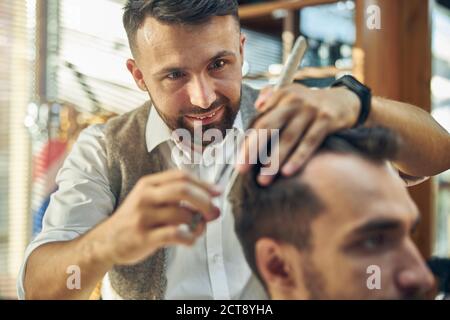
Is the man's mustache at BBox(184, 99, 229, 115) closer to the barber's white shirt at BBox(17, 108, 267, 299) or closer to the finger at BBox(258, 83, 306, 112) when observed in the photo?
the barber's white shirt at BBox(17, 108, 267, 299)

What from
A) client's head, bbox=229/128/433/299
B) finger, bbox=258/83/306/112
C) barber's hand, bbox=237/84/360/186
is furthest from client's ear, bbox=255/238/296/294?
finger, bbox=258/83/306/112

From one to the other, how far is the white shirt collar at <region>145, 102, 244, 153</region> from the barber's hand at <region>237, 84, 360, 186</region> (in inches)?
9.2

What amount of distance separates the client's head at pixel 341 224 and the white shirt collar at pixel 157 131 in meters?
0.26

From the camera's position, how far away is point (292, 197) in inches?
37.9

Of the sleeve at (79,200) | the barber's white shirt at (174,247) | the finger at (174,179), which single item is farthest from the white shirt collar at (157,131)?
the finger at (174,179)

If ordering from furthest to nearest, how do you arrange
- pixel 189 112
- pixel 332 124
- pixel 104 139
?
pixel 104 139, pixel 189 112, pixel 332 124

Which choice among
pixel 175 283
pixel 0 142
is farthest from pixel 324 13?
pixel 175 283

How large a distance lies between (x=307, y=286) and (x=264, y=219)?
128 millimetres

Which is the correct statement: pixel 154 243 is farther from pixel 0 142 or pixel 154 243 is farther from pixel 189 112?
pixel 0 142

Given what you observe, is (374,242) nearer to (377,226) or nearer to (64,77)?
(377,226)

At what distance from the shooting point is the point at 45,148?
1781 mm

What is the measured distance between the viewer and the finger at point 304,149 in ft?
3.09

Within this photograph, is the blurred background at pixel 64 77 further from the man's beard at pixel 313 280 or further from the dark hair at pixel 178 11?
the man's beard at pixel 313 280

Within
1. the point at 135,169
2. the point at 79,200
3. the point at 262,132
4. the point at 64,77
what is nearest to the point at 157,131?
the point at 135,169
